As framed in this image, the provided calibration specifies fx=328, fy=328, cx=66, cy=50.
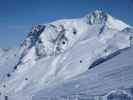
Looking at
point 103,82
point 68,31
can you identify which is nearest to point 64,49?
point 68,31

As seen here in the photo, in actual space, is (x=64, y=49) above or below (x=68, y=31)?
below

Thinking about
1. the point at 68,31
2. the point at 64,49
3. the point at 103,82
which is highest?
the point at 68,31

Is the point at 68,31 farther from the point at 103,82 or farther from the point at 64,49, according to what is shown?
the point at 103,82

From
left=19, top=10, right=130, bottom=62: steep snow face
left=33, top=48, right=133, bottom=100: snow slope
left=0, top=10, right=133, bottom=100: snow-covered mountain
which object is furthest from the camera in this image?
left=19, top=10, right=130, bottom=62: steep snow face

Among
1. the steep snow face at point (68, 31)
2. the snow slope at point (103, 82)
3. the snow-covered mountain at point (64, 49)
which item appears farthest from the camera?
the steep snow face at point (68, 31)

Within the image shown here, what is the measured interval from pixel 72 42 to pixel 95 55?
32.1 metres

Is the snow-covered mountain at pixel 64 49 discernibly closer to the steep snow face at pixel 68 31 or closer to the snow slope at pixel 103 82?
the steep snow face at pixel 68 31

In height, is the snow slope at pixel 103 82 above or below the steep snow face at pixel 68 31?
below

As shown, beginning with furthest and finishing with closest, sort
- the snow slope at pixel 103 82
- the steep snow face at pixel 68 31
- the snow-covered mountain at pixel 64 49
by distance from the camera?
the steep snow face at pixel 68 31 → the snow-covered mountain at pixel 64 49 → the snow slope at pixel 103 82

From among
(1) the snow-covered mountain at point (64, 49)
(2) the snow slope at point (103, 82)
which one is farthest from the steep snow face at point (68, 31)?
(2) the snow slope at point (103, 82)

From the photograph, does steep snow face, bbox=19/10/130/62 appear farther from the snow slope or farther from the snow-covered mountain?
the snow slope

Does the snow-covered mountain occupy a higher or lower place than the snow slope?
higher

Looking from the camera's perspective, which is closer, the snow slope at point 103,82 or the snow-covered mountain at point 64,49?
the snow slope at point 103,82

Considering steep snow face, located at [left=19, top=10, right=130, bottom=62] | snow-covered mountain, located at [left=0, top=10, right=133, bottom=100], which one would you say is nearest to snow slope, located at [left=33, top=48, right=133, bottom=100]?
snow-covered mountain, located at [left=0, top=10, right=133, bottom=100]
